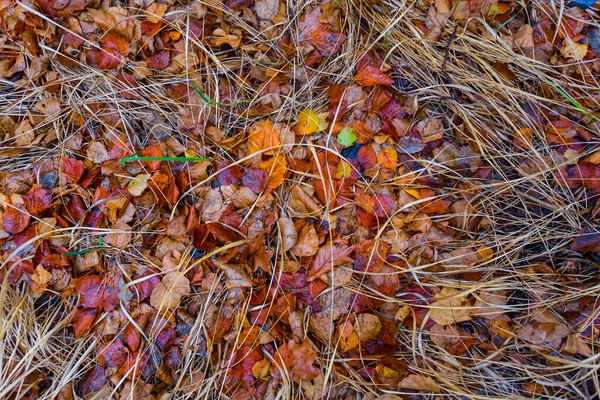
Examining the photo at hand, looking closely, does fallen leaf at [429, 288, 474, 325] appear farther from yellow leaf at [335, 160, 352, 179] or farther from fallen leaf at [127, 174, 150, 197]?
fallen leaf at [127, 174, 150, 197]

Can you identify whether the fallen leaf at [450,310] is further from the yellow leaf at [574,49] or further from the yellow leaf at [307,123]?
the yellow leaf at [574,49]

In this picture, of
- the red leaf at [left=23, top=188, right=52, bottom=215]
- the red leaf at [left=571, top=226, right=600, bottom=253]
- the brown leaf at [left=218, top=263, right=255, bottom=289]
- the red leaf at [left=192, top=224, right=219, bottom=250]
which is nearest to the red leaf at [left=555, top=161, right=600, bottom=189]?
the red leaf at [left=571, top=226, right=600, bottom=253]

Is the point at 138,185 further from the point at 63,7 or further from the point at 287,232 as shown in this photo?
the point at 63,7

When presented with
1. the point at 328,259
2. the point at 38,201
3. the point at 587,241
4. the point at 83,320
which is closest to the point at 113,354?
the point at 83,320

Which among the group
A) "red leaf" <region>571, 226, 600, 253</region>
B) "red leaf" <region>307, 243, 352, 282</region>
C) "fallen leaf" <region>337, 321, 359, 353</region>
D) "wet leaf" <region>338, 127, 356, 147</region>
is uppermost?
"wet leaf" <region>338, 127, 356, 147</region>

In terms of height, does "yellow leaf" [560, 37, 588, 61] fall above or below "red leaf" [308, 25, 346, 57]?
above
